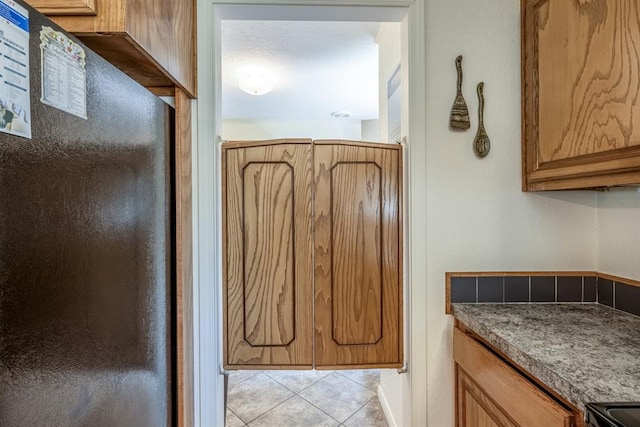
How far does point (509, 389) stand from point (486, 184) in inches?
30.3

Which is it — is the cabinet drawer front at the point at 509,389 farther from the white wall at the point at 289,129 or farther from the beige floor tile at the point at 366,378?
the white wall at the point at 289,129

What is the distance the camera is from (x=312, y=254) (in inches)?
57.1

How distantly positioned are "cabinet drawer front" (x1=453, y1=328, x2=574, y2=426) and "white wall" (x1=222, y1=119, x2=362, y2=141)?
4320 mm

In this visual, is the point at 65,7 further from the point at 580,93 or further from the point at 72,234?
the point at 580,93

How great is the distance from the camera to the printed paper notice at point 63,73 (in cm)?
59

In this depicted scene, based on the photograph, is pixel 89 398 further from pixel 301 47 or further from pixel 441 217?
pixel 301 47

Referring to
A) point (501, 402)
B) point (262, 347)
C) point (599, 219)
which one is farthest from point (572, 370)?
point (262, 347)

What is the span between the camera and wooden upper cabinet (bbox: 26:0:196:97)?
2.58 feet

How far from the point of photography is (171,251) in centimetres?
119

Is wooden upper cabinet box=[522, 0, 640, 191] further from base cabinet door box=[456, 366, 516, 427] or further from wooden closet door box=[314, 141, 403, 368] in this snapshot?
base cabinet door box=[456, 366, 516, 427]

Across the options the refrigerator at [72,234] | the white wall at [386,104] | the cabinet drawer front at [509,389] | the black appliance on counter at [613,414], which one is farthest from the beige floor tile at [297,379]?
the black appliance on counter at [613,414]

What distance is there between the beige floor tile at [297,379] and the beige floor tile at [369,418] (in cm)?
52

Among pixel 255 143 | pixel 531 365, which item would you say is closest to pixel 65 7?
pixel 255 143

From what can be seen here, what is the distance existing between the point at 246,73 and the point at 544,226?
8.47 feet
